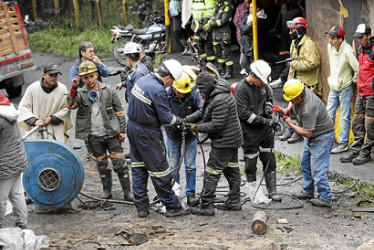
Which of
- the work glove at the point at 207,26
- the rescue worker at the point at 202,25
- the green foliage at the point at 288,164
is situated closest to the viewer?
the green foliage at the point at 288,164

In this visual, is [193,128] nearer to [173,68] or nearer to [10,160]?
[173,68]

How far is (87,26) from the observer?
875 inches

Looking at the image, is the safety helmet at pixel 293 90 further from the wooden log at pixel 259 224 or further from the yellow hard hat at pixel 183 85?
the wooden log at pixel 259 224

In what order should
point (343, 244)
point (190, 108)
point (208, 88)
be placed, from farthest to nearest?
point (190, 108), point (208, 88), point (343, 244)

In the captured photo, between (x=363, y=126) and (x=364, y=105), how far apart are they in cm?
37

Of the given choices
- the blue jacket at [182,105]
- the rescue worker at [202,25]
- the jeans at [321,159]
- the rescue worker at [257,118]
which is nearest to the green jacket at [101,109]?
the blue jacket at [182,105]

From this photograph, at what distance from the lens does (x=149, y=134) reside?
9047 millimetres

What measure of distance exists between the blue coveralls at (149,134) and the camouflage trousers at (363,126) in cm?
338

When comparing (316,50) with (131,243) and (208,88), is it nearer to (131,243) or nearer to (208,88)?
(208,88)

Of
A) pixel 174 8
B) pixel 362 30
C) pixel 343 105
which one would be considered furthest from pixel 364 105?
pixel 174 8

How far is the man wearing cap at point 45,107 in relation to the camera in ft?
32.5

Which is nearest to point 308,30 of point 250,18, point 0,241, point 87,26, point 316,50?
point 316,50

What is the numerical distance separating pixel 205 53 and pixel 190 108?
678 centimetres

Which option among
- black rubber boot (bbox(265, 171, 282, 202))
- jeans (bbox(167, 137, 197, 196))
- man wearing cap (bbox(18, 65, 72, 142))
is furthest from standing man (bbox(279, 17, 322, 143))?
man wearing cap (bbox(18, 65, 72, 142))
